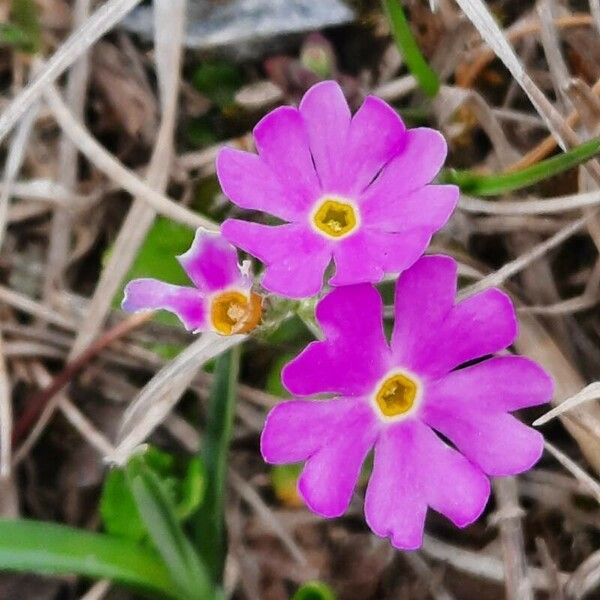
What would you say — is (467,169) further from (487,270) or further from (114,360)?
(114,360)

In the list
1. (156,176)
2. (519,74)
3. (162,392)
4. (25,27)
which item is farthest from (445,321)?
(25,27)

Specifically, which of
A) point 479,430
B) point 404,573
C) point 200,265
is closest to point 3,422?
point 200,265

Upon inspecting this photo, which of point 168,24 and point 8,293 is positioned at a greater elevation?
point 168,24

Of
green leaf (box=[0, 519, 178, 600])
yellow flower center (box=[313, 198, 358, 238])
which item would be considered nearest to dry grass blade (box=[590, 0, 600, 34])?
yellow flower center (box=[313, 198, 358, 238])

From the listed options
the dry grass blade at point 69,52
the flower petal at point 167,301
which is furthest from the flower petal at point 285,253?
the dry grass blade at point 69,52

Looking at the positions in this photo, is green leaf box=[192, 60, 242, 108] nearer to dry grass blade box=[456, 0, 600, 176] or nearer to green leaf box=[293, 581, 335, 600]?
dry grass blade box=[456, 0, 600, 176]

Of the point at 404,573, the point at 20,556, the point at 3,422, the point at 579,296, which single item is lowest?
the point at 404,573

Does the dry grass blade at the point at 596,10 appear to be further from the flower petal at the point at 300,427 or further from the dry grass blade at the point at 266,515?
the dry grass blade at the point at 266,515
